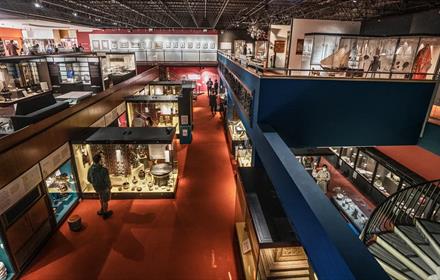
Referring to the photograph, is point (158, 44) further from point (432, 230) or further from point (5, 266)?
point (432, 230)

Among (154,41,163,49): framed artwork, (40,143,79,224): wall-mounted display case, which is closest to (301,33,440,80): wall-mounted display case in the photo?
(40,143,79,224): wall-mounted display case

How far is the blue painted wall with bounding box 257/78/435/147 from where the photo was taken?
212 inches

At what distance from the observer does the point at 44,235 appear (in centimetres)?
610

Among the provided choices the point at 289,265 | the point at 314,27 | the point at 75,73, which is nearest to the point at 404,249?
the point at 289,265

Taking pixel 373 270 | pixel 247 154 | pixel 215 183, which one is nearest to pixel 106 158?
pixel 215 183

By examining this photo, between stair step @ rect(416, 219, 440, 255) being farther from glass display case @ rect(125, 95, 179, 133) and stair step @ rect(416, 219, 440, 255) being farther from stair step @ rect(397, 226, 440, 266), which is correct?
glass display case @ rect(125, 95, 179, 133)

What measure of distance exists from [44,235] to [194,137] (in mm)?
8584

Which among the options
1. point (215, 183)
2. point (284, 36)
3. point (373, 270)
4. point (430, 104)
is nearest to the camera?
point (373, 270)

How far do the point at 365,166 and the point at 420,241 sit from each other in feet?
23.4

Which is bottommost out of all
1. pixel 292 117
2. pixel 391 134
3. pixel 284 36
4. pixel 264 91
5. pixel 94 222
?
pixel 94 222

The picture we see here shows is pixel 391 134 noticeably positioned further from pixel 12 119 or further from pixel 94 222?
pixel 12 119

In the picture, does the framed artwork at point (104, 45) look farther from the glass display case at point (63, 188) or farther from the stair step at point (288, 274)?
the stair step at point (288, 274)

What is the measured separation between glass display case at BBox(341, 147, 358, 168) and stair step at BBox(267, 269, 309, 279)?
25.1ft

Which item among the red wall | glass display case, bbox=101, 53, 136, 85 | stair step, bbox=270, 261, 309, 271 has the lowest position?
stair step, bbox=270, 261, 309, 271
